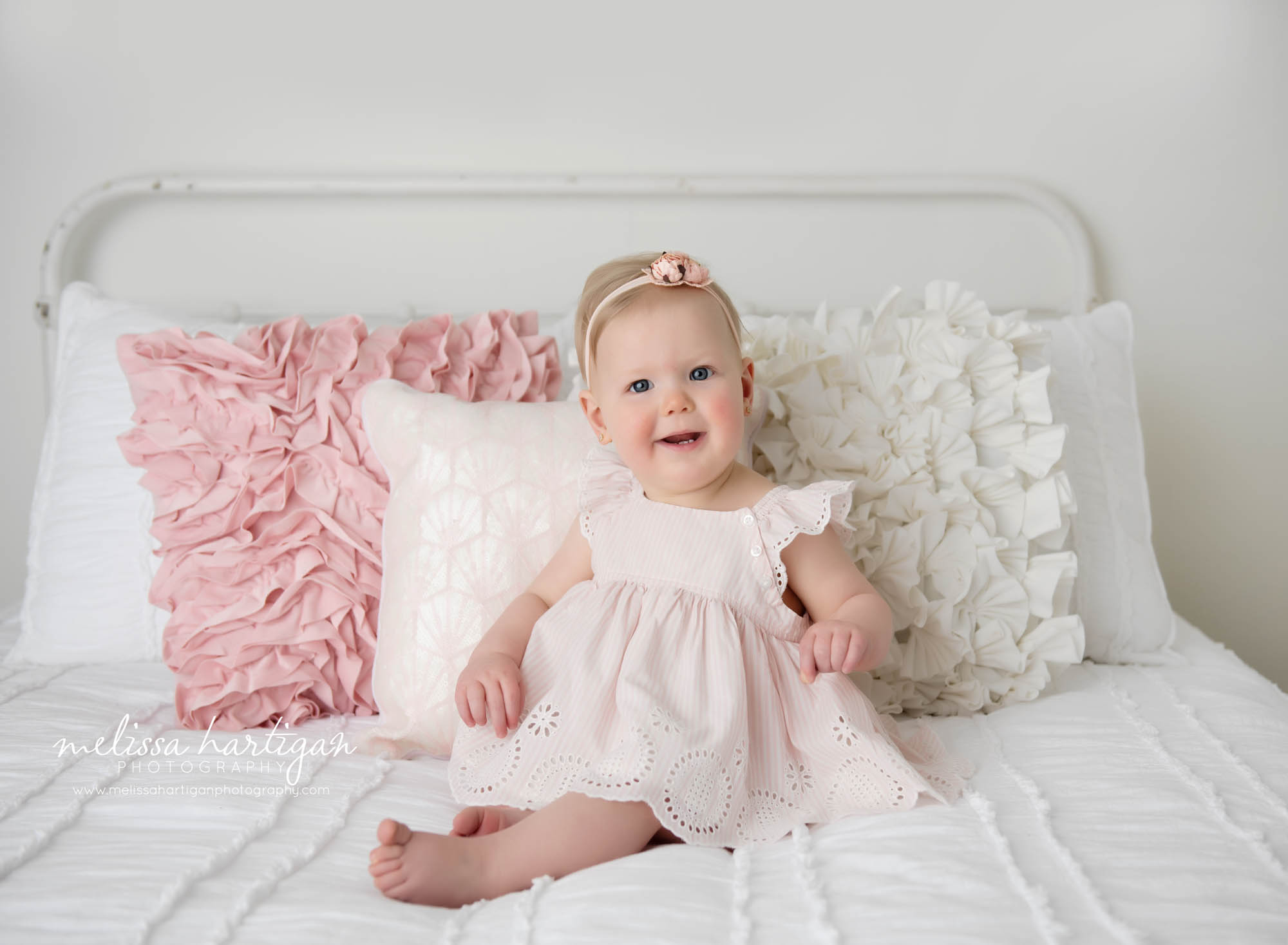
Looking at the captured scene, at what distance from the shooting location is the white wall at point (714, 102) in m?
1.77

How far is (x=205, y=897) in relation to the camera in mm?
755

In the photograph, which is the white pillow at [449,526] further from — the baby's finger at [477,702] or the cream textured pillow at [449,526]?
the baby's finger at [477,702]

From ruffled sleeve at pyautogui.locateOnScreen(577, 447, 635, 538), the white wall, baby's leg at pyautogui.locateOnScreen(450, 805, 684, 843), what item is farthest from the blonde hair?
the white wall

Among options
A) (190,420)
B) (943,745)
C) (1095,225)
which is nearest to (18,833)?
(190,420)

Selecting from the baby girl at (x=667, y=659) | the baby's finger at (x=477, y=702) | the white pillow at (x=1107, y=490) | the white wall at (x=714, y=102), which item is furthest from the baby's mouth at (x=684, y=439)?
the white wall at (x=714, y=102)

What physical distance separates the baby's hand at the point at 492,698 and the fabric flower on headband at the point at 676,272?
1.51ft

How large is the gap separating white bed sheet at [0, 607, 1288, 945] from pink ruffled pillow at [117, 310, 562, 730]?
142 millimetres

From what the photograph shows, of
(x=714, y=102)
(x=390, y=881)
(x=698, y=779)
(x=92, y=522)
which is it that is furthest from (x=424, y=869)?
(x=714, y=102)

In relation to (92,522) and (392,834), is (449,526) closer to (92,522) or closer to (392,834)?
(392,834)

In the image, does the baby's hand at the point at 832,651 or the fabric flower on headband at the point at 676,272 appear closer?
the baby's hand at the point at 832,651

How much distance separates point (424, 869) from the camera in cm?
79

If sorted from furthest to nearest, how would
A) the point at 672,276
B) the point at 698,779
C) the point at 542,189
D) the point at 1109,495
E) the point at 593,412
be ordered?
the point at 542,189 → the point at 1109,495 → the point at 593,412 → the point at 672,276 → the point at 698,779

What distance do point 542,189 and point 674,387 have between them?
2.65 feet

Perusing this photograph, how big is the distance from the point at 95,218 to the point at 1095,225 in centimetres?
185
